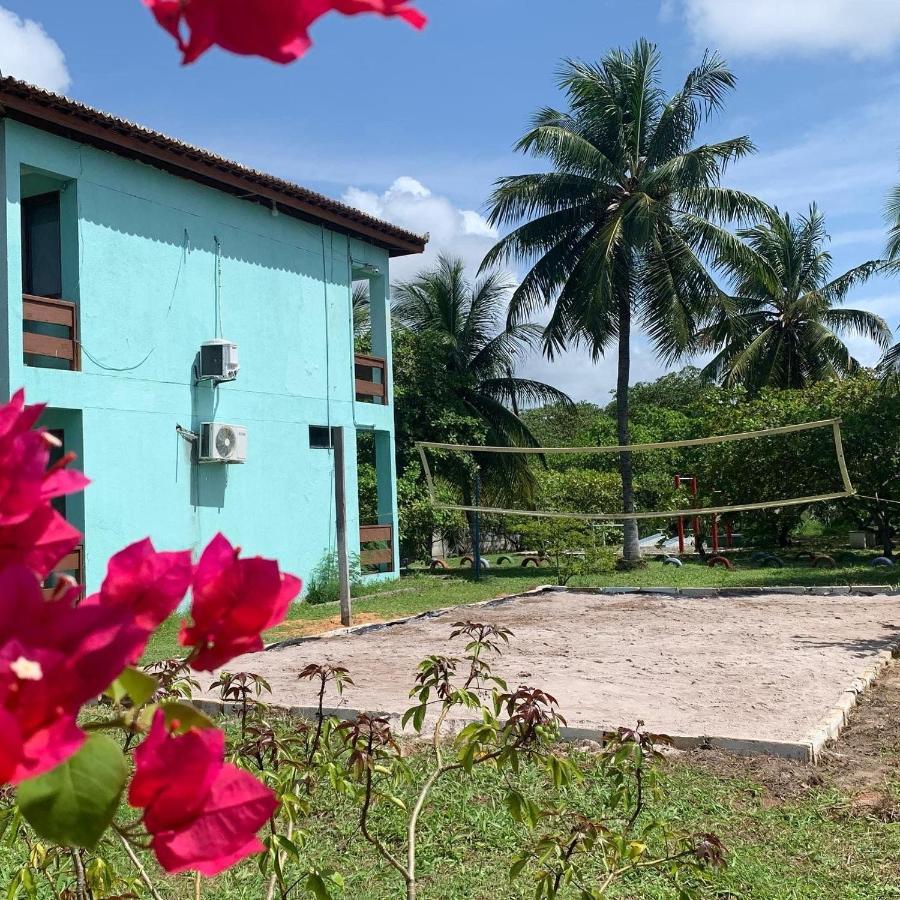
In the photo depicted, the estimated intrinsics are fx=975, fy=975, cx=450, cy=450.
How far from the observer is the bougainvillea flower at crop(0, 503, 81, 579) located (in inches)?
23.1

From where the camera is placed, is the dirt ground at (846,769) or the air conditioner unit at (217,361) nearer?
the dirt ground at (846,769)

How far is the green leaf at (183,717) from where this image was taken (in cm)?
67

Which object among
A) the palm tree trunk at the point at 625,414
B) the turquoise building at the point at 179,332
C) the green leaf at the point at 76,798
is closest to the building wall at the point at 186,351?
the turquoise building at the point at 179,332

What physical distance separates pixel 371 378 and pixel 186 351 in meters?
5.42

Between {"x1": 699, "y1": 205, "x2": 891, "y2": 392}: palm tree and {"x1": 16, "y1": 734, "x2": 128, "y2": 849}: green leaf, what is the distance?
2352 cm

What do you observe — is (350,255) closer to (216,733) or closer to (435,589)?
(435,589)

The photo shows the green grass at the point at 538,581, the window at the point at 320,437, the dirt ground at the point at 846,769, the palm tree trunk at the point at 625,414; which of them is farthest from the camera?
the palm tree trunk at the point at 625,414

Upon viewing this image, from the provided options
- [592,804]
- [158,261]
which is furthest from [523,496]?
[592,804]

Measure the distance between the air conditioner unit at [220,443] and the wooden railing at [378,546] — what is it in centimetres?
371

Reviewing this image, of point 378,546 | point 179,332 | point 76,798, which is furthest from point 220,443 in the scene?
point 76,798

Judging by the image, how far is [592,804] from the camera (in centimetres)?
432

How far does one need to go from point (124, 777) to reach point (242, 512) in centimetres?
1331

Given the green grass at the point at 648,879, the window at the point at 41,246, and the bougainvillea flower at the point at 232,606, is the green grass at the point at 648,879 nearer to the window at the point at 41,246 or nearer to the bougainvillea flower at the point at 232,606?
the bougainvillea flower at the point at 232,606

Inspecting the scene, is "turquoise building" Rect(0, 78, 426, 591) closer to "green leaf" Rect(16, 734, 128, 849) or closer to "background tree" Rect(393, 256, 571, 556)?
"background tree" Rect(393, 256, 571, 556)
